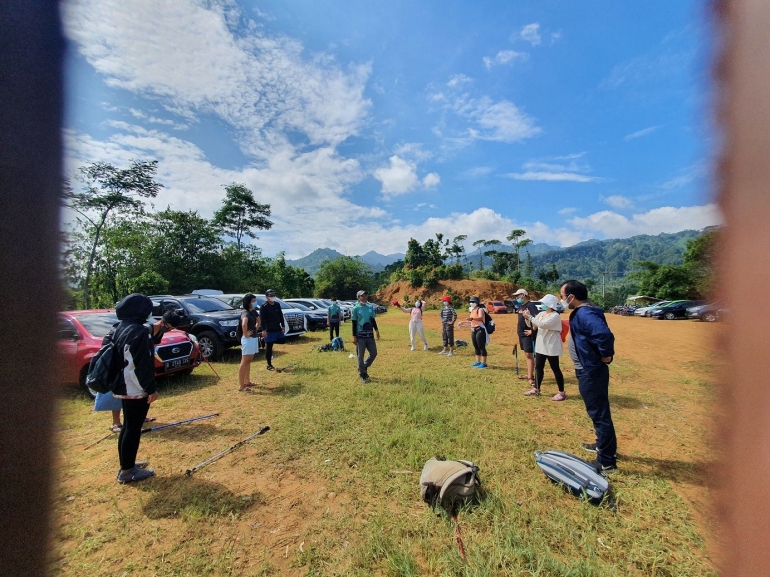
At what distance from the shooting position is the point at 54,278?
4.15 feet

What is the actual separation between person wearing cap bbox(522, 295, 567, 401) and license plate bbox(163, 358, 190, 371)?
21.7 ft

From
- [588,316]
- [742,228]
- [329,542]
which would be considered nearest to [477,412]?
[588,316]

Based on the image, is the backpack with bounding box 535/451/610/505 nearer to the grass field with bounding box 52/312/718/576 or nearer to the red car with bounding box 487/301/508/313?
the grass field with bounding box 52/312/718/576

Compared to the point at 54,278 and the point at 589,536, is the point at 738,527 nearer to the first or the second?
the point at 589,536

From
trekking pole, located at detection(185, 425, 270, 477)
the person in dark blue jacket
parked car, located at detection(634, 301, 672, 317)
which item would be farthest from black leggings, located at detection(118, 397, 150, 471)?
parked car, located at detection(634, 301, 672, 317)

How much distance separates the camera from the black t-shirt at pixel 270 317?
7.00m

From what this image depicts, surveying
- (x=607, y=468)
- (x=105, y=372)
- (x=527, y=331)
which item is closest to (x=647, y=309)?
(x=527, y=331)

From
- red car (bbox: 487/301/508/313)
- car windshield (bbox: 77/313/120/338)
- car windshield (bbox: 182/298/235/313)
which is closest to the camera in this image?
car windshield (bbox: 77/313/120/338)

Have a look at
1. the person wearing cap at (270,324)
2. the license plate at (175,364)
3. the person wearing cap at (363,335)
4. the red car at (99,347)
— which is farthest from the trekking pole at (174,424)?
the person wearing cap at (363,335)

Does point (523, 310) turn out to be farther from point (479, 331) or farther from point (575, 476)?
point (575, 476)

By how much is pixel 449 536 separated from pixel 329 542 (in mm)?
888

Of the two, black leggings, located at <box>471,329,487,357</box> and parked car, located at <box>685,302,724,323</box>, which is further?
black leggings, located at <box>471,329,487,357</box>

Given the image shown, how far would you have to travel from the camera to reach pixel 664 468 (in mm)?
3109

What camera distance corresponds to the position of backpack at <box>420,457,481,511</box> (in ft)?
8.20
